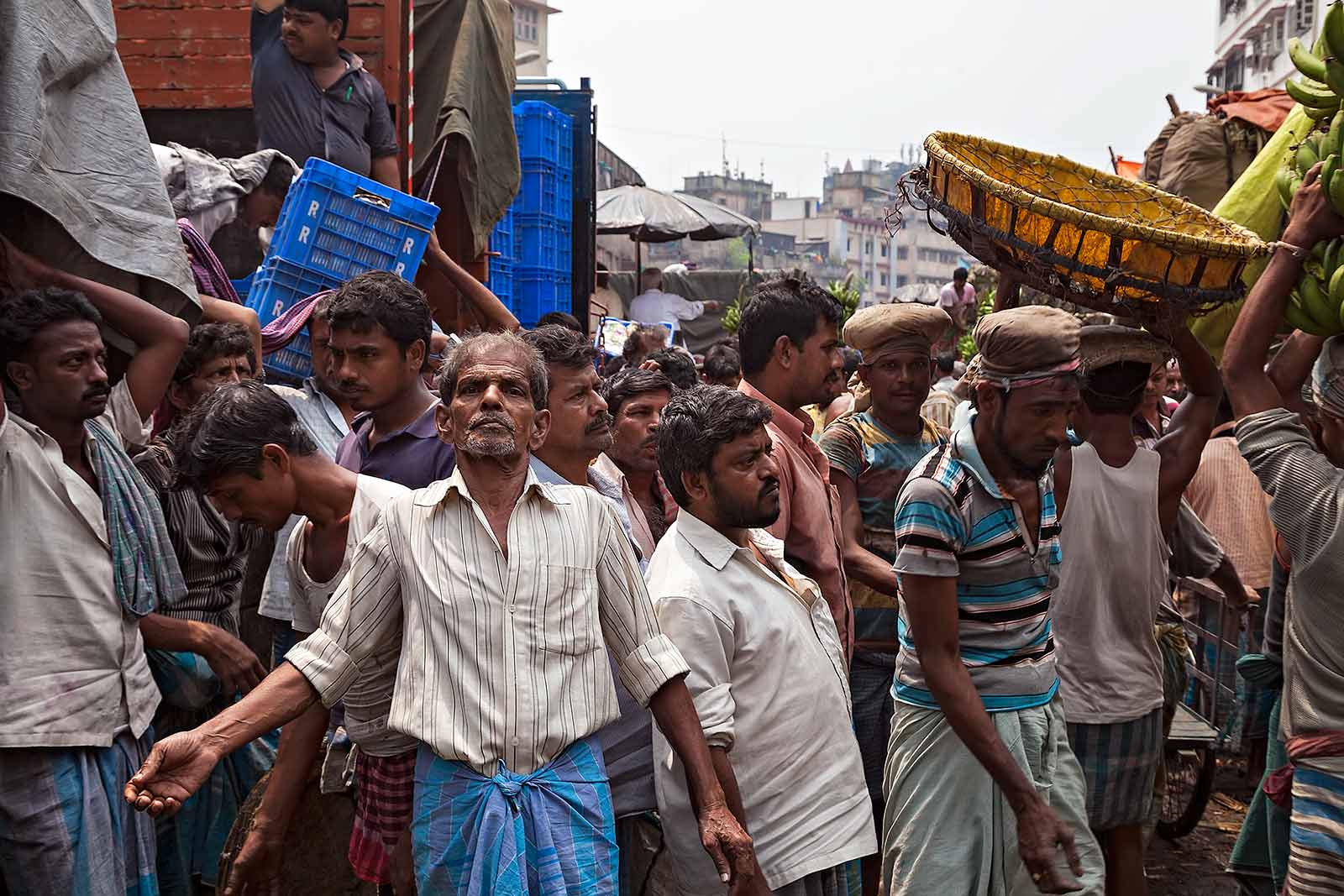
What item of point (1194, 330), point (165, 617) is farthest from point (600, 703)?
point (1194, 330)

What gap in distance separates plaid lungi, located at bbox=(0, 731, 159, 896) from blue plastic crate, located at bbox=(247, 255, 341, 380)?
93.9 inches

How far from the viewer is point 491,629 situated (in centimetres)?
281

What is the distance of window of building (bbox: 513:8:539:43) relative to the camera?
92812 millimetres

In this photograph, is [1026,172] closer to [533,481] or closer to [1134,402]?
[1134,402]

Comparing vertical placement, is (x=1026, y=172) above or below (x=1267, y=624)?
above

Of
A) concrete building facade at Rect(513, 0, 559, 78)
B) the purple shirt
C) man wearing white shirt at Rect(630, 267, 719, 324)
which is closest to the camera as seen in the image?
the purple shirt

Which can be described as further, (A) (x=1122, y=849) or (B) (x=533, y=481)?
(A) (x=1122, y=849)

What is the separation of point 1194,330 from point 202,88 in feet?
20.6

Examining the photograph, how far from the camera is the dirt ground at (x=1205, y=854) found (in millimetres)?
5520

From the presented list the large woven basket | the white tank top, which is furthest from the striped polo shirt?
the white tank top

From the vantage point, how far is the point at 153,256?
143 inches

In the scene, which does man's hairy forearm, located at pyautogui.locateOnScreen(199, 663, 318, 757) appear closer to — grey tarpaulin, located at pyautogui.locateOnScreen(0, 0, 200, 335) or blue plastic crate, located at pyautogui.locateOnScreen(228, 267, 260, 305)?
grey tarpaulin, located at pyautogui.locateOnScreen(0, 0, 200, 335)

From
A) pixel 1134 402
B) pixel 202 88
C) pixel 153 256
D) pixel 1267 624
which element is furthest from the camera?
pixel 202 88

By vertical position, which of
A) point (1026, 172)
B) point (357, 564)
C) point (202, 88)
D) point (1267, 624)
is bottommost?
point (1267, 624)
